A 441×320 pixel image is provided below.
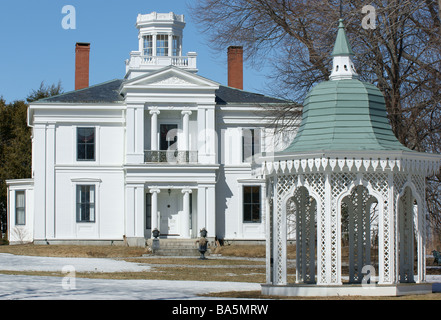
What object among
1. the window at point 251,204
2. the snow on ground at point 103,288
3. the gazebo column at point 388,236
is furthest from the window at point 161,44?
the gazebo column at point 388,236

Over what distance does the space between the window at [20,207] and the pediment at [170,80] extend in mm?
10092

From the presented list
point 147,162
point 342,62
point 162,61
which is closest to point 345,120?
point 342,62

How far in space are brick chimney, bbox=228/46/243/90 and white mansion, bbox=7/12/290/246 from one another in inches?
152

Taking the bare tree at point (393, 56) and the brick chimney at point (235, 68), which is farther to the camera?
the brick chimney at point (235, 68)

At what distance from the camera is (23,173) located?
61875mm

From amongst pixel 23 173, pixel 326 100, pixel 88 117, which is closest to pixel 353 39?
pixel 326 100

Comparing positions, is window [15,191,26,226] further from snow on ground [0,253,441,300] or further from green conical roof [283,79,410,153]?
green conical roof [283,79,410,153]

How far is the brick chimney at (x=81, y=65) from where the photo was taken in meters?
51.4

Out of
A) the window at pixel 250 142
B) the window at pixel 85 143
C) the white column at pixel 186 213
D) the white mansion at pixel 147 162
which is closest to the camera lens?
the white mansion at pixel 147 162

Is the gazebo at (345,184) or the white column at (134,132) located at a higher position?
the white column at (134,132)

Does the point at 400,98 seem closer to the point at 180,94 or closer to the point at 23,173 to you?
the point at 180,94

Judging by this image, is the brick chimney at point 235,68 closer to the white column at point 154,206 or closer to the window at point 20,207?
the white column at point 154,206

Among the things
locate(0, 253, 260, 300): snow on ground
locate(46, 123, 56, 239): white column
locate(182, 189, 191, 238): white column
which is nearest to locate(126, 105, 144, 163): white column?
locate(182, 189, 191, 238): white column

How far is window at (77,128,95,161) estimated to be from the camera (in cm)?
4628
